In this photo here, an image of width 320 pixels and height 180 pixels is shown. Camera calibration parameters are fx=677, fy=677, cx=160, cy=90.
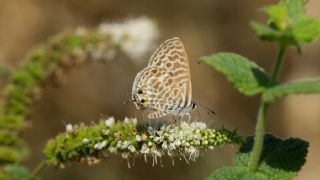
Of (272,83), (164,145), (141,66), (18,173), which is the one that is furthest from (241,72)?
(141,66)

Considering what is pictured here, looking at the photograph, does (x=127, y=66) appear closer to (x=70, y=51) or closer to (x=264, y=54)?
(x=264, y=54)

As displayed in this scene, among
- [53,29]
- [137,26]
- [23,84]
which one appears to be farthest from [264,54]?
[23,84]

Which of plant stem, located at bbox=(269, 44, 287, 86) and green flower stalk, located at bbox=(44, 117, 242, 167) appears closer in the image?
plant stem, located at bbox=(269, 44, 287, 86)

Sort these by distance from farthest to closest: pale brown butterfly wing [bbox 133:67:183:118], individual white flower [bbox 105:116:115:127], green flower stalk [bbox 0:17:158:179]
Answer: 1. green flower stalk [bbox 0:17:158:179]
2. pale brown butterfly wing [bbox 133:67:183:118]
3. individual white flower [bbox 105:116:115:127]

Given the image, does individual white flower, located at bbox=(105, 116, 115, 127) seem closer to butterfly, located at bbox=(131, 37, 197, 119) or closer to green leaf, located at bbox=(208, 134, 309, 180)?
butterfly, located at bbox=(131, 37, 197, 119)

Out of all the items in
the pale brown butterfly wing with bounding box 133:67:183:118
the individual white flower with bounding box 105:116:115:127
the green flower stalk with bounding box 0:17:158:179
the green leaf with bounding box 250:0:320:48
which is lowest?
the green leaf with bounding box 250:0:320:48

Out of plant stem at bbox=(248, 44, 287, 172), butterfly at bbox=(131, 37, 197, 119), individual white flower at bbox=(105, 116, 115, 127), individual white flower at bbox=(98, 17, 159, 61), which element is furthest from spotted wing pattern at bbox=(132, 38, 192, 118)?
individual white flower at bbox=(98, 17, 159, 61)

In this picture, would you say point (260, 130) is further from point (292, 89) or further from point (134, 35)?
point (134, 35)
